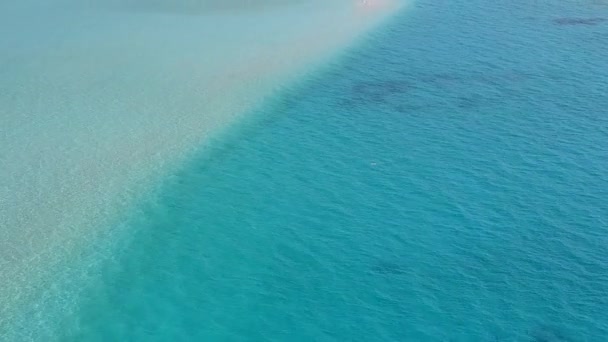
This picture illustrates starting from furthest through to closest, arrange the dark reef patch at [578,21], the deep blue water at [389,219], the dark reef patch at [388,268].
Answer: the dark reef patch at [578,21], the dark reef patch at [388,268], the deep blue water at [389,219]

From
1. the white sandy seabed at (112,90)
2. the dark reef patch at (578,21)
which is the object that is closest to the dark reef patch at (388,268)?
the white sandy seabed at (112,90)

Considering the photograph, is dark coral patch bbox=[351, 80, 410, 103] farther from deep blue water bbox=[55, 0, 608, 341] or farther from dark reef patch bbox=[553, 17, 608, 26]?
dark reef patch bbox=[553, 17, 608, 26]

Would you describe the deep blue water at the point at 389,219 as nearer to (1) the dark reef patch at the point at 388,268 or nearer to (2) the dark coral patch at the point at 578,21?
(1) the dark reef patch at the point at 388,268

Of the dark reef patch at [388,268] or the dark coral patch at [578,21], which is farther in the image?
the dark coral patch at [578,21]

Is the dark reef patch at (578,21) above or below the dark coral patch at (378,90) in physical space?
above

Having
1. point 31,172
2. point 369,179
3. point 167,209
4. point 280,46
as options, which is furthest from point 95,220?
point 280,46

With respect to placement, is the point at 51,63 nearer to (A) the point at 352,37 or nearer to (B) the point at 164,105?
(B) the point at 164,105

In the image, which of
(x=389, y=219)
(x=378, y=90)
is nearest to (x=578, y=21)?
(x=378, y=90)
